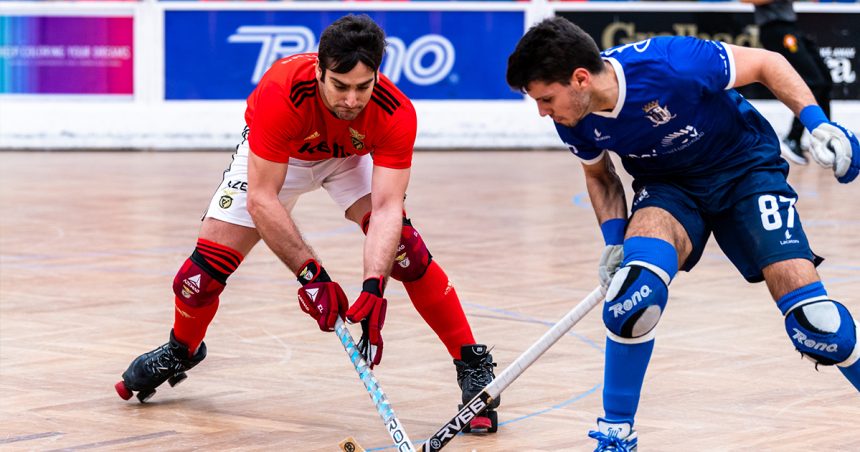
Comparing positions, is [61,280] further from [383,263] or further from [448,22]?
[448,22]

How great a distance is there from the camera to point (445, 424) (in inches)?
204

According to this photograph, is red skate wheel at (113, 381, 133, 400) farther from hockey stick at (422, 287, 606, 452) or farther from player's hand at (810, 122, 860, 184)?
player's hand at (810, 122, 860, 184)

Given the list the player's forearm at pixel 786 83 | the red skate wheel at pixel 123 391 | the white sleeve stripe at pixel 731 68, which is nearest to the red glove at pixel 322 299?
the red skate wheel at pixel 123 391

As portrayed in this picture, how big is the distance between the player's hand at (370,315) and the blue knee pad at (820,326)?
1.32m

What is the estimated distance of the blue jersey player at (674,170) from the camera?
4699 millimetres

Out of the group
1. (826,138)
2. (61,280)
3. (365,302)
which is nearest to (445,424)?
(365,302)

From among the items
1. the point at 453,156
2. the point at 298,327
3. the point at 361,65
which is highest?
the point at 361,65

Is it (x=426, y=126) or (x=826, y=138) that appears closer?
(x=826, y=138)

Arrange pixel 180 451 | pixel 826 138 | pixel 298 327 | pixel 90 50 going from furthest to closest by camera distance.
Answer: pixel 90 50
pixel 298 327
pixel 180 451
pixel 826 138

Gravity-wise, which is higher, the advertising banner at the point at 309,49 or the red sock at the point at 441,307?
the red sock at the point at 441,307

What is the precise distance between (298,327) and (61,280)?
1859 millimetres

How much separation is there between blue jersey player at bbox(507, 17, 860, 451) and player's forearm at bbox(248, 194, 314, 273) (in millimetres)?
1018

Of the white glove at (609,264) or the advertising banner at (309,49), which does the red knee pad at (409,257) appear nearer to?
the white glove at (609,264)

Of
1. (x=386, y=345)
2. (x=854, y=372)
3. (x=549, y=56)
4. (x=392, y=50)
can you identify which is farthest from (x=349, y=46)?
(x=392, y=50)
